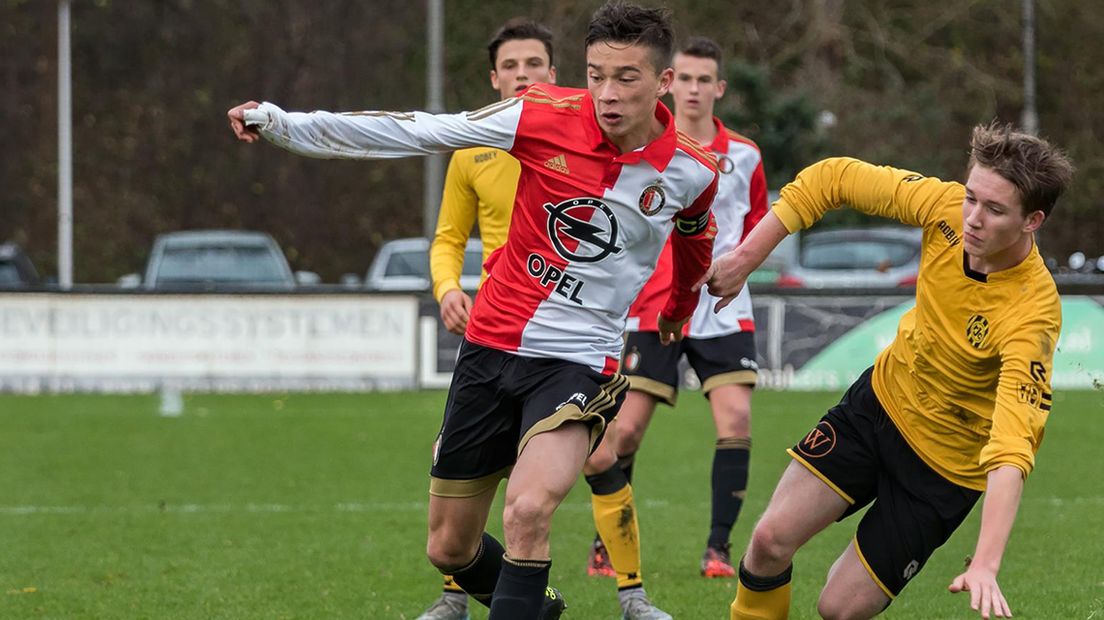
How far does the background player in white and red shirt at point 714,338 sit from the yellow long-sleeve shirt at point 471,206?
4.33 ft

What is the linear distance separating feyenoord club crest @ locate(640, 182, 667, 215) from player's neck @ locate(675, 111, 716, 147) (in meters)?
2.54

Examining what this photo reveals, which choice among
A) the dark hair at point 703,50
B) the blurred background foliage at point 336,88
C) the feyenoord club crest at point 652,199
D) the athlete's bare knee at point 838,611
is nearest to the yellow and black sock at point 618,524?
the athlete's bare knee at point 838,611

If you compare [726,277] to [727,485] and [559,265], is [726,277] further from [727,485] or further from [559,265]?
[727,485]

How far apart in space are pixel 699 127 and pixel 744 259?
277 centimetres

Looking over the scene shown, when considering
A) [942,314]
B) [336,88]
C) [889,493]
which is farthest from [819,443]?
[336,88]

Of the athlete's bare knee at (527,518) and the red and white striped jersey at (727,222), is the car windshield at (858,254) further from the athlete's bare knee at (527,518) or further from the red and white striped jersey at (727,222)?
the athlete's bare knee at (527,518)

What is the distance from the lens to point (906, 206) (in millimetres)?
4938

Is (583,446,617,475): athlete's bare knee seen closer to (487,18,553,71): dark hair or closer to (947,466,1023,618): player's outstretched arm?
(487,18,553,71): dark hair

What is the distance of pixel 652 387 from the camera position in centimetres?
749

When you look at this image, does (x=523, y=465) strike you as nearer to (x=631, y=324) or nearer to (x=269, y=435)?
(x=631, y=324)

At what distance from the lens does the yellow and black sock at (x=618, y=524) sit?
6285 mm

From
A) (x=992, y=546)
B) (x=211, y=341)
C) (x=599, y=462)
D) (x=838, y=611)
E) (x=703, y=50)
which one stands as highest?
(x=703, y=50)

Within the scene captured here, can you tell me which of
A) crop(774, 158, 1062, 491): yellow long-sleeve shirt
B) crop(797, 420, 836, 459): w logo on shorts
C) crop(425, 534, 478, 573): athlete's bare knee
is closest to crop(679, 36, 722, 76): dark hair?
crop(774, 158, 1062, 491): yellow long-sleeve shirt

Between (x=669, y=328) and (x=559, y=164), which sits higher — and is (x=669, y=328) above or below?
below
